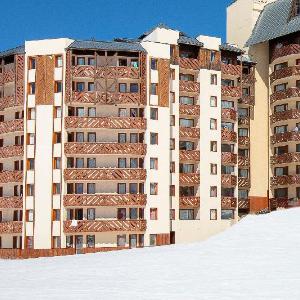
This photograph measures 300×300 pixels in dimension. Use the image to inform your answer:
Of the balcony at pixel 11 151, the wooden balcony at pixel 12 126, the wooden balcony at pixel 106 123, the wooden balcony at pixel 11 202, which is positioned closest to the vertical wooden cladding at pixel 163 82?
the wooden balcony at pixel 106 123

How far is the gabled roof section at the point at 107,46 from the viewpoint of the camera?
232ft

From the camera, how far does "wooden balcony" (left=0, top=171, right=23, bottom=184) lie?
7075cm

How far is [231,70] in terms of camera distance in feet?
258

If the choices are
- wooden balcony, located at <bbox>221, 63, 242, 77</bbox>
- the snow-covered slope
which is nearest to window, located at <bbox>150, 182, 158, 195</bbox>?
the snow-covered slope

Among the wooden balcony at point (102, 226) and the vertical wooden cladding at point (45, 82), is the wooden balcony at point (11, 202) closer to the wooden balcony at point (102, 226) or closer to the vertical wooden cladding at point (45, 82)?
the wooden balcony at point (102, 226)

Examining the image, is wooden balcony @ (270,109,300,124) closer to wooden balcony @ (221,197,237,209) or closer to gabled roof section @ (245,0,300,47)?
gabled roof section @ (245,0,300,47)

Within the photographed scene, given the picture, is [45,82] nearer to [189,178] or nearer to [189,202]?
[189,178]

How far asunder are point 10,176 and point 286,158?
104 feet

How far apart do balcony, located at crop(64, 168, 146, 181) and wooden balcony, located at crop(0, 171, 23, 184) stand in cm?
553

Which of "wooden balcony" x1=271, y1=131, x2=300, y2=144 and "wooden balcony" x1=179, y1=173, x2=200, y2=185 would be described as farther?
"wooden balcony" x1=271, y1=131, x2=300, y2=144

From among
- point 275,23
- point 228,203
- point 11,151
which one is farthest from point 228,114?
point 11,151

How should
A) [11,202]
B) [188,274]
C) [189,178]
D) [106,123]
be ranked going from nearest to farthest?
[188,274] < [106,123] < [11,202] < [189,178]

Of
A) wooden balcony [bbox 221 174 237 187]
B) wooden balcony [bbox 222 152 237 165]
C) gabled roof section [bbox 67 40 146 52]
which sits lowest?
wooden balcony [bbox 221 174 237 187]

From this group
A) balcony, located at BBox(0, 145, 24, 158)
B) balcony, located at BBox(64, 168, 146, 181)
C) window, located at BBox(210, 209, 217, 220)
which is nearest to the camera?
balcony, located at BBox(64, 168, 146, 181)
